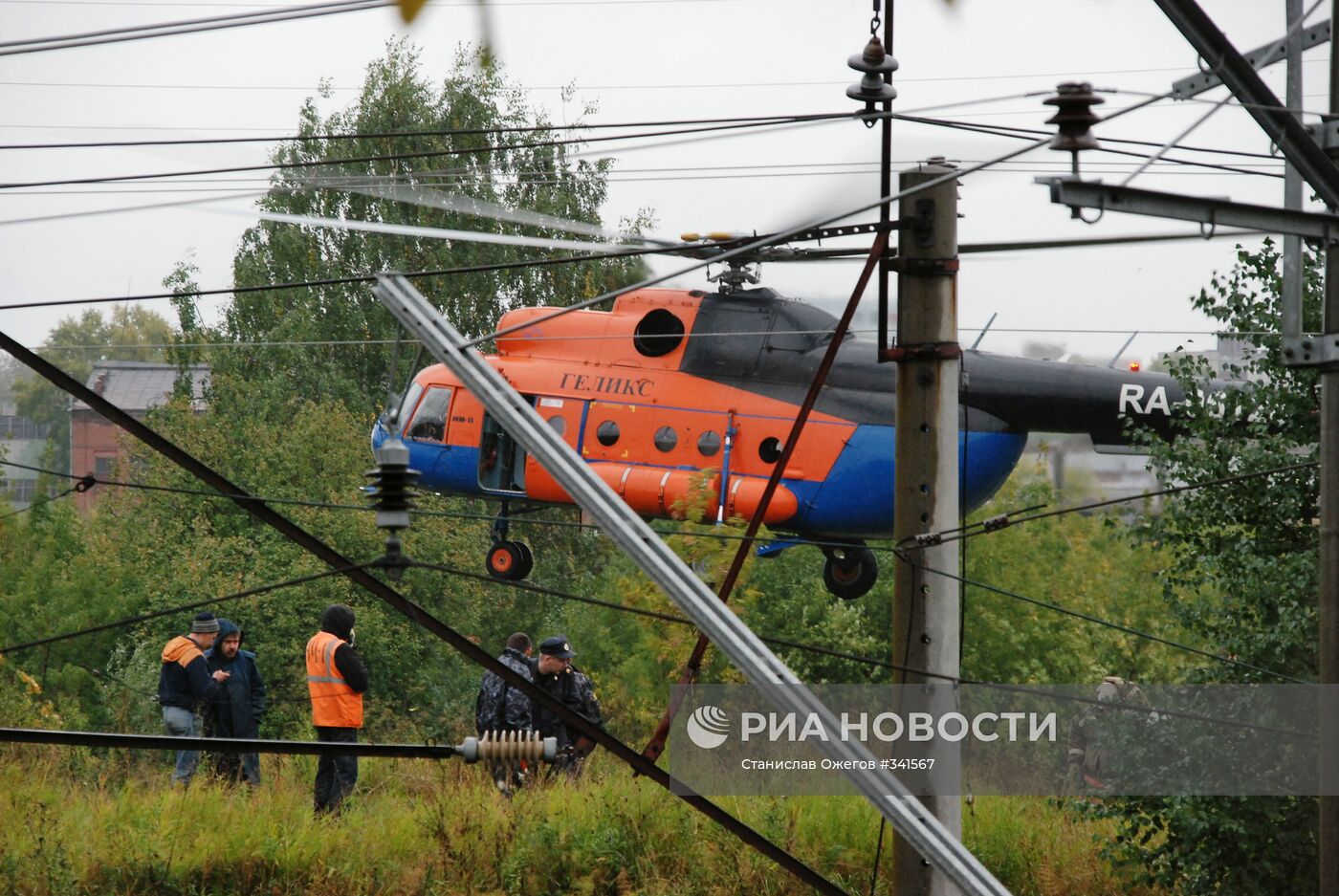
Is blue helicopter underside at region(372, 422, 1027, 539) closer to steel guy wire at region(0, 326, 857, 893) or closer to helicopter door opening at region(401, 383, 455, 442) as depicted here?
helicopter door opening at region(401, 383, 455, 442)

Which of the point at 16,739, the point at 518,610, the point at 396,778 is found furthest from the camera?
the point at 518,610

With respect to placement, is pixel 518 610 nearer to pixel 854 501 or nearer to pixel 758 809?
pixel 854 501

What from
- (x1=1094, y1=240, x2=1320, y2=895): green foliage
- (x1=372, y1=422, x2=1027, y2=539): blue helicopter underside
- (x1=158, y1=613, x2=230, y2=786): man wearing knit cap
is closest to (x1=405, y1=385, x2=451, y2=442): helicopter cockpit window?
(x1=372, y1=422, x2=1027, y2=539): blue helicopter underside

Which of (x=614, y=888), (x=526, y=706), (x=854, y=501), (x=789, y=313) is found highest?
(x=789, y=313)

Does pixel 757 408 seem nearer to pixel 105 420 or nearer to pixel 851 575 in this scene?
pixel 851 575

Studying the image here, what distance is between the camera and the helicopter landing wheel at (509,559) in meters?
18.0

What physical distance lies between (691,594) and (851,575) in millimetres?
10615

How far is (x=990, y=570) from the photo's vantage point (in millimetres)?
20031

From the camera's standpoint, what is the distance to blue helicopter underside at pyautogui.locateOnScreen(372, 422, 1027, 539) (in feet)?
51.6

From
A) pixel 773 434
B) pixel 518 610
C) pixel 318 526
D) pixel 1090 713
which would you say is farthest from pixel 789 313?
pixel 518 610

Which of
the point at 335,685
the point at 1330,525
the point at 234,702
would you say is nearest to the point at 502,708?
the point at 335,685

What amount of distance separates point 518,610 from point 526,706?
16074 mm

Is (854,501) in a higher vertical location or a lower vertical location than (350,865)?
higher

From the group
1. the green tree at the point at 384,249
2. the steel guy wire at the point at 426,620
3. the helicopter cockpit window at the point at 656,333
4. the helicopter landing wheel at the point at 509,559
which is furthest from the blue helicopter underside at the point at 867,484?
the green tree at the point at 384,249
